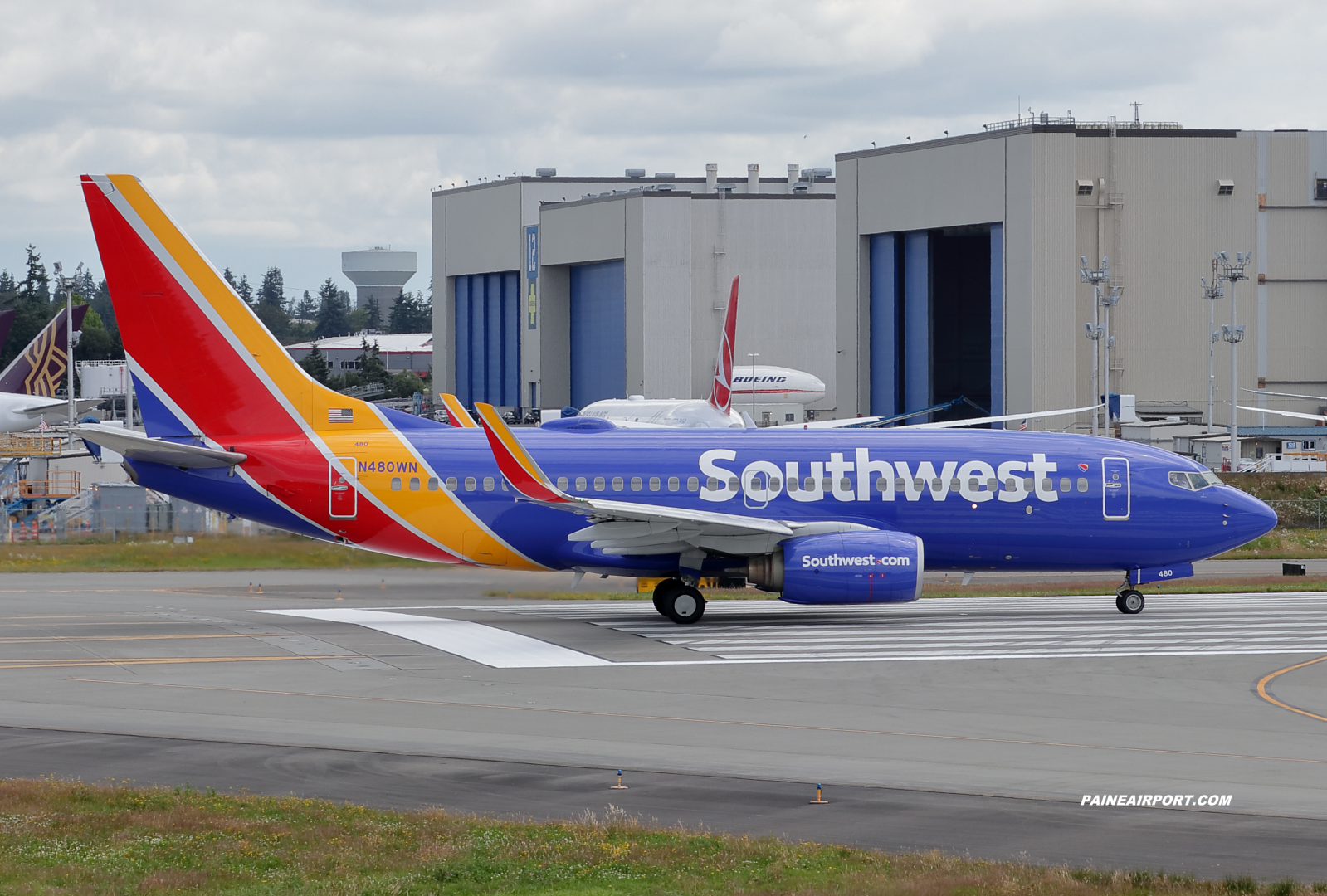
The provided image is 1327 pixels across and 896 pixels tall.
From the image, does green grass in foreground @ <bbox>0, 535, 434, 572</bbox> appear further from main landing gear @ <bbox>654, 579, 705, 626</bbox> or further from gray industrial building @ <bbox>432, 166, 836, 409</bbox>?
gray industrial building @ <bbox>432, 166, 836, 409</bbox>

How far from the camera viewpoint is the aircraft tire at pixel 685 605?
3014 cm

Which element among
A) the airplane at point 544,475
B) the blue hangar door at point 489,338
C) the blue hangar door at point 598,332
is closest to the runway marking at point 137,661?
the airplane at point 544,475

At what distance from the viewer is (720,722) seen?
19.7 meters

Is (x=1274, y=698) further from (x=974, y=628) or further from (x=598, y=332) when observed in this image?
(x=598, y=332)

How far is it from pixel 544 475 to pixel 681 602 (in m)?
3.85

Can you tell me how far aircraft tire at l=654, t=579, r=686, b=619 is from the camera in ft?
99.3

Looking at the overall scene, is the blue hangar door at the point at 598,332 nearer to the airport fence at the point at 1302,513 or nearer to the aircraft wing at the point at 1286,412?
the aircraft wing at the point at 1286,412

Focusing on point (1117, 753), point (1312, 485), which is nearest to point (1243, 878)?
point (1117, 753)

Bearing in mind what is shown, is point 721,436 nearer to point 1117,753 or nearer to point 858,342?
point 1117,753

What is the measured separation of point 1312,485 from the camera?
63312 millimetres

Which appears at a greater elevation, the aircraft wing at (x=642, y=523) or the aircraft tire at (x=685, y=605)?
the aircraft wing at (x=642, y=523)

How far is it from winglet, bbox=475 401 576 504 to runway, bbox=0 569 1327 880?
109 inches

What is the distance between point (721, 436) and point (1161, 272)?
207ft

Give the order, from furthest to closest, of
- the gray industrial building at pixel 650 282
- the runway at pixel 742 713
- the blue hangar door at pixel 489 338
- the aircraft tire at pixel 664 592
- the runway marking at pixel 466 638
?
the blue hangar door at pixel 489 338 → the gray industrial building at pixel 650 282 → the aircraft tire at pixel 664 592 → the runway marking at pixel 466 638 → the runway at pixel 742 713
